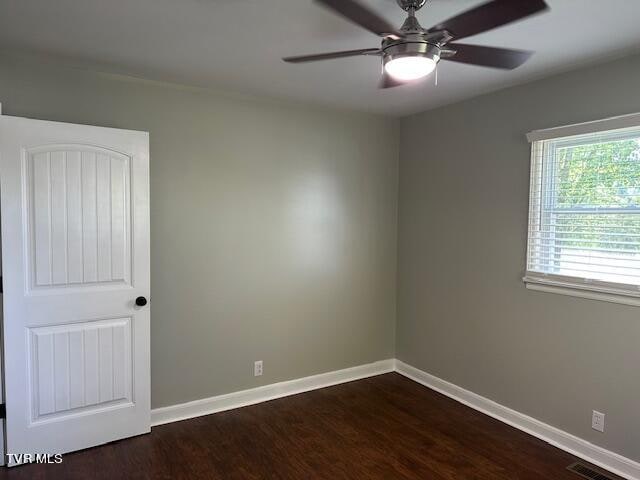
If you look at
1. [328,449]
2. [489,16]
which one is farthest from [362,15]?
[328,449]

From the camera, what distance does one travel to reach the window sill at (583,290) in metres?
2.50

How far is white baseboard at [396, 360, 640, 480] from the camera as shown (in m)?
2.56

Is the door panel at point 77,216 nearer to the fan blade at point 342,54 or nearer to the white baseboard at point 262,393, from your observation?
the white baseboard at point 262,393

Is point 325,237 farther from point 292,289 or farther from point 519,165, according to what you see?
point 519,165

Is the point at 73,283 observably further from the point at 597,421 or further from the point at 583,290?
the point at 597,421

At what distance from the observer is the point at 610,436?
2613mm

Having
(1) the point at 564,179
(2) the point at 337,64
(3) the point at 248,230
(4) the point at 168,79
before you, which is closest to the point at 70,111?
(4) the point at 168,79

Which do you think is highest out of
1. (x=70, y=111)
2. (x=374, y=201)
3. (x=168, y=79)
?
(x=168, y=79)

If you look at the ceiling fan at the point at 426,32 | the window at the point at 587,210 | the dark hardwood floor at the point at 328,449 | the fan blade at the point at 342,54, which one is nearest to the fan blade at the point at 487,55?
the ceiling fan at the point at 426,32

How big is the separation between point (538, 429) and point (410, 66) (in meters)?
2.63

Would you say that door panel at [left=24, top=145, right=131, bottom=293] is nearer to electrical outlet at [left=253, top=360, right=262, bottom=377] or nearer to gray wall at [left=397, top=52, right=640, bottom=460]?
electrical outlet at [left=253, top=360, right=262, bottom=377]

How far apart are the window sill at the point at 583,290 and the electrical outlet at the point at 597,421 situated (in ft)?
2.34

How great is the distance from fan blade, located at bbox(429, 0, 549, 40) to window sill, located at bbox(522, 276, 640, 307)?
177 cm

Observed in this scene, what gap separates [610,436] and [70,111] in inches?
154
